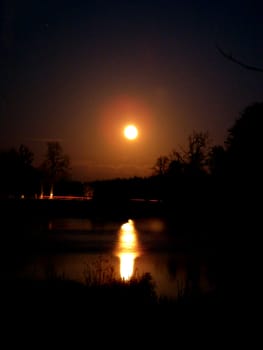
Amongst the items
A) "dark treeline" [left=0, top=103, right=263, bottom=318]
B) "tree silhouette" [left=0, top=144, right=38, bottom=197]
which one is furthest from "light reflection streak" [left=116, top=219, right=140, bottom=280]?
"tree silhouette" [left=0, top=144, right=38, bottom=197]

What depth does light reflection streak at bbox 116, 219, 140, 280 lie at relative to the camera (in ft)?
73.1

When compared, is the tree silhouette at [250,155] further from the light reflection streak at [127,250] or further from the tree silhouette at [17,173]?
the tree silhouette at [17,173]

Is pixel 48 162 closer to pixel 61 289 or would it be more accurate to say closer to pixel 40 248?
pixel 40 248

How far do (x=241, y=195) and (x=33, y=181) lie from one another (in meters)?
71.3

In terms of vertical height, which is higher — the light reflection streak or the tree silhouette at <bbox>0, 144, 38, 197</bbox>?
the tree silhouette at <bbox>0, 144, 38, 197</bbox>

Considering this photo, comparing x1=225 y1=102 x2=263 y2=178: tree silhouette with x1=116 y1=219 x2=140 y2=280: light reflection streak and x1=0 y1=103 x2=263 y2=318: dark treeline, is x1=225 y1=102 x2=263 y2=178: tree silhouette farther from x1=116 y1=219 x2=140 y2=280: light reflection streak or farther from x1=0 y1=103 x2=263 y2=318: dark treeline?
x1=116 y1=219 x2=140 y2=280: light reflection streak

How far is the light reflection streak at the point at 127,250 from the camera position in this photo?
2227 centimetres

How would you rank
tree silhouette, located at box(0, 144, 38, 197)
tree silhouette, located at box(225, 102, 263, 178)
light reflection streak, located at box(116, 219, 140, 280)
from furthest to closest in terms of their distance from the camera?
tree silhouette, located at box(0, 144, 38, 197) < light reflection streak, located at box(116, 219, 140, 280) < tree silhouette, located at box(225, 102, 263, 178)

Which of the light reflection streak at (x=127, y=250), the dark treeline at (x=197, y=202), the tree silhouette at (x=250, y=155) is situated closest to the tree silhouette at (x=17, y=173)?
the dark treeline at (x=197, y=202)

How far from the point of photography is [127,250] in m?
31.2

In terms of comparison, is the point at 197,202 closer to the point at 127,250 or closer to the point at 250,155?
the point at 127,250

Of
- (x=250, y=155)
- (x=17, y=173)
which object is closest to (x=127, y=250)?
(x=250, y=155)

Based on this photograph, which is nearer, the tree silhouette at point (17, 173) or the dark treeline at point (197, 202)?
the dark treeline at point (197, 202)

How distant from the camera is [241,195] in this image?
21.0 metres
